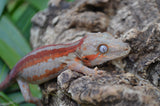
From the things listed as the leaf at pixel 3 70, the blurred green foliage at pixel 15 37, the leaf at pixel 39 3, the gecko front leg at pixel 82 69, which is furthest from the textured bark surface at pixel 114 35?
the leaf at pixel 3 70

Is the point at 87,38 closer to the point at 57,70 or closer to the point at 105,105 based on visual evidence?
the point at 57,70

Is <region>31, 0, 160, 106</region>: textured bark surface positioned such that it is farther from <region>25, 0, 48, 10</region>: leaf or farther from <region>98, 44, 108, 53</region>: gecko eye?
<region>25, 0, 48, 10</region>: leaf

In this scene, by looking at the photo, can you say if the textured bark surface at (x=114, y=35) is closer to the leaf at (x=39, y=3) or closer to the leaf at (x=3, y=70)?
the leaf at (x=39, y=3)

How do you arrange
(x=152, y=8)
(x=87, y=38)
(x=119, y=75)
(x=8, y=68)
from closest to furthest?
(x=119, y=75) < (x=87, y=38) < (x=152, y=8) < (x=8, y=68)

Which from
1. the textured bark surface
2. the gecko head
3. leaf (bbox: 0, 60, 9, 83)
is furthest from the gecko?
leaf (bbox: 0, 60, 9, 83)

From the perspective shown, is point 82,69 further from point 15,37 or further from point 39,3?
point 39,3

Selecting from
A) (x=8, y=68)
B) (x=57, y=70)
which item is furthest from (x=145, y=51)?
(x=8, y=68)
